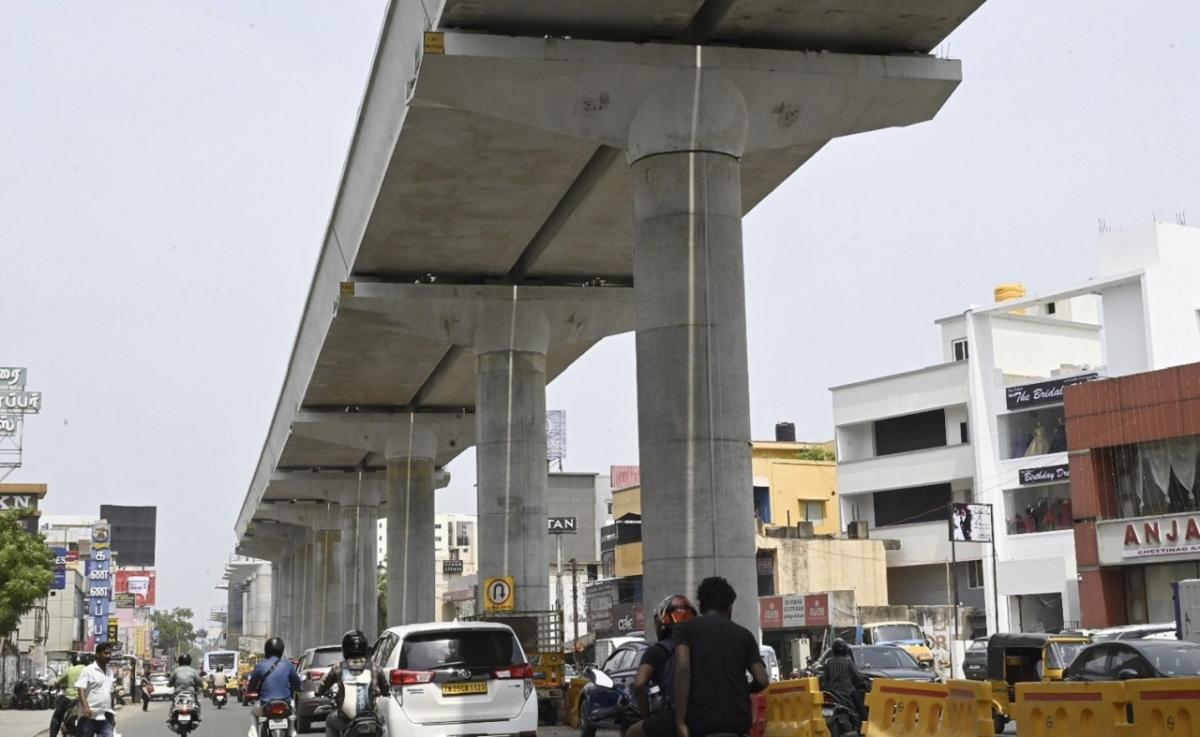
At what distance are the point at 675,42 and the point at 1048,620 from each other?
4000 centimetres

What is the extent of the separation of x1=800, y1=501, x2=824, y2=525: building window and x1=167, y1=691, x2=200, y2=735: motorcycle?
56.0 meters

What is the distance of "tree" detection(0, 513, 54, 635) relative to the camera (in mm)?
58594

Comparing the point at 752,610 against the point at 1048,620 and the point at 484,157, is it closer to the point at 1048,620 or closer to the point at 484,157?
the point at 484,157

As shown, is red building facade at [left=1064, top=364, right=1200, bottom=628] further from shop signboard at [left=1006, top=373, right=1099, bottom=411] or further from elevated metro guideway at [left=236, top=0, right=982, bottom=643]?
elevated metro guideway at [left=236, top=0, right=982, bottom=643]

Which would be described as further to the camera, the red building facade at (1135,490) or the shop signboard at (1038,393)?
the shop signboard at (1038,393)

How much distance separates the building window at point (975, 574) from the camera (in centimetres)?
6156

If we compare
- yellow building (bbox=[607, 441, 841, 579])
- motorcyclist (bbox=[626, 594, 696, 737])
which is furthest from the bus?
motorcyclist (bbox=[626, 594, 696, 737])

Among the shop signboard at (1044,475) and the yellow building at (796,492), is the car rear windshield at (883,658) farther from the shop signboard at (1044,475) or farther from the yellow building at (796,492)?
the yellow building at (796,492)

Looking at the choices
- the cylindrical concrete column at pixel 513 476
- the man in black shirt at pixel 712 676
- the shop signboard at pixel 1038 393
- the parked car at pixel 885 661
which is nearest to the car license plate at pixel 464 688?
the man in black shirt at pixel 712 676

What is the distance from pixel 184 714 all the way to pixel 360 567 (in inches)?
1835

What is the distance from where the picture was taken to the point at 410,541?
2084 inches

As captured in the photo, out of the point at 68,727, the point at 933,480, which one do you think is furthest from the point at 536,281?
the point at 933,480

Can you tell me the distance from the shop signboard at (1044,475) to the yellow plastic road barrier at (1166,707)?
159ft

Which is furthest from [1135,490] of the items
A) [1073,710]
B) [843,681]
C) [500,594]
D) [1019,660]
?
[1073,710]
